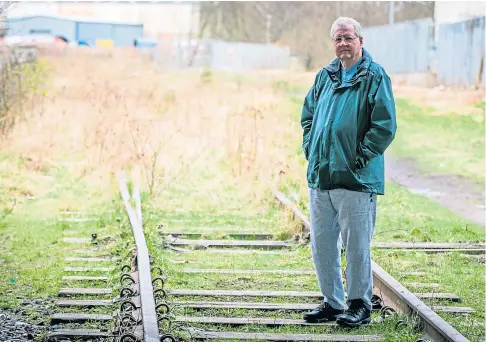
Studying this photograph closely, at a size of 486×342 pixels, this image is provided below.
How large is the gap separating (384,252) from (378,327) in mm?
2763

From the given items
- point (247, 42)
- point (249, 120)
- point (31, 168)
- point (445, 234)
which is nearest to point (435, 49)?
point (247, 42)

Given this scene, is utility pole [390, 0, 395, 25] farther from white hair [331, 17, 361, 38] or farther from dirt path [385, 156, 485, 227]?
white hair [331, 17, 361, 38]

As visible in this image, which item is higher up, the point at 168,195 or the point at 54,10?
the point at 54,10

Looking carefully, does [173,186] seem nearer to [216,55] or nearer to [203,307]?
[203,307]

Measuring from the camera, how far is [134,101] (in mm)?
23094

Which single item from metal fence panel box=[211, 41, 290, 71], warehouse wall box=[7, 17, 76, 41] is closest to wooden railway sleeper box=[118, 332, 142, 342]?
warehouse wall box=[7, 17, 76, 41]

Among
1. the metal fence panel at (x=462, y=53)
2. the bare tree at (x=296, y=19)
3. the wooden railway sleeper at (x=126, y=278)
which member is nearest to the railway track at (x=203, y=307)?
the wooden railway sleeper at (x=126, y=278)

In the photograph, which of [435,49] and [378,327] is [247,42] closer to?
[435,49]

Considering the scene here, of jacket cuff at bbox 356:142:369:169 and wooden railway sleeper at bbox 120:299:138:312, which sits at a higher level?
jacket cuff at bbox 356:142:369:169

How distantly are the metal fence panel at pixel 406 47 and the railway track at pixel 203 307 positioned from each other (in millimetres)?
16162

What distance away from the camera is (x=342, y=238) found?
5754 mm

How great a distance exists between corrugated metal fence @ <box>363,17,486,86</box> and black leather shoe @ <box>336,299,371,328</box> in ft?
56.4

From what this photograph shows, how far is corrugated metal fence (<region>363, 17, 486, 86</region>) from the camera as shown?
22453 millimetres

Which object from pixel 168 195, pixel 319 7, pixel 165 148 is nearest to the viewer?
pixel 168 195
